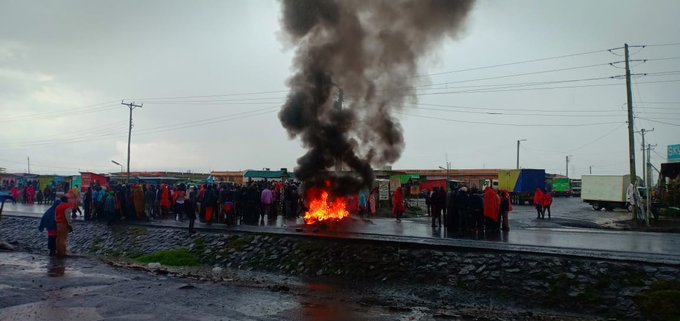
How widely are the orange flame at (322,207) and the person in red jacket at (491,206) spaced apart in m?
5.29

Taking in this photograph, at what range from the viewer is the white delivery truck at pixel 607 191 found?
3044 cm

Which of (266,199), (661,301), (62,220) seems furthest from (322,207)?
(661,301)

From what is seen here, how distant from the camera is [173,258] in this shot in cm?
1427

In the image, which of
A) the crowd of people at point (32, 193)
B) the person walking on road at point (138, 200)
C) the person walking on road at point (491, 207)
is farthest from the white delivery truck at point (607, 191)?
the crowd of people at point (32, 193)

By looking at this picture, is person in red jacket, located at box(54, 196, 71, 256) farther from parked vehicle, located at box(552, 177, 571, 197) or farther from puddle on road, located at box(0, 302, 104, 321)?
parked vehicle, located at box(552, 177, 571, 197)

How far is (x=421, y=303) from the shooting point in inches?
358

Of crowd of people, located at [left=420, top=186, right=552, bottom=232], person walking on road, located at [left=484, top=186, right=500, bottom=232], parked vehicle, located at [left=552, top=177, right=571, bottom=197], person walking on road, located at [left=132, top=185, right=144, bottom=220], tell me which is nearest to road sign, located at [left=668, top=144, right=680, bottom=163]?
crowd of people, located at [left=420, top=186, right=552, bottom=232]

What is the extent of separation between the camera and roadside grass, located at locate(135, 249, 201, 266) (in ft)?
45.9

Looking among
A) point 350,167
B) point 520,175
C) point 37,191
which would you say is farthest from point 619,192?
point 37,191

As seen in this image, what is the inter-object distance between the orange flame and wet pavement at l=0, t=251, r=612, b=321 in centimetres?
570

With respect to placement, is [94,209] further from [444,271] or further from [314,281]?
[444,271]

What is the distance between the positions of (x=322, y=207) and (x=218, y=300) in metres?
8.66

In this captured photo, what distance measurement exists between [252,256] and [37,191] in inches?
1243

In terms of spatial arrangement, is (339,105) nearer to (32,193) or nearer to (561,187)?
(32,193)
